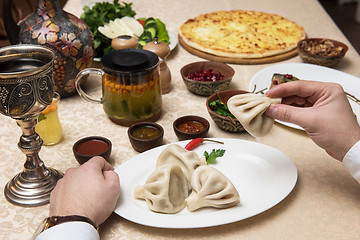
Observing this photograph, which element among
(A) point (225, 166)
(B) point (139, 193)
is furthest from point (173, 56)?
(B) point (139, 193)

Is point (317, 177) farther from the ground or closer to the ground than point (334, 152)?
closer to the ground

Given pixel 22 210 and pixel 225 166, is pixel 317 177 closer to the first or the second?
pixel 225 166

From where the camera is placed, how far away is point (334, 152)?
1221 mm

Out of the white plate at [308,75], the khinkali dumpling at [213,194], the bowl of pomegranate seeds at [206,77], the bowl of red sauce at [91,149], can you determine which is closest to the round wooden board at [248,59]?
the white plate at [308,75]

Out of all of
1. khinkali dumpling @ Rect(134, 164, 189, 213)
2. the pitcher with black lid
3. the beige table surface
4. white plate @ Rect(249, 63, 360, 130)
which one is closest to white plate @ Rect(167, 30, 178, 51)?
the beige table surface

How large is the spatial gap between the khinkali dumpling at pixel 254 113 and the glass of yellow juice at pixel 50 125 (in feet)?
2.12

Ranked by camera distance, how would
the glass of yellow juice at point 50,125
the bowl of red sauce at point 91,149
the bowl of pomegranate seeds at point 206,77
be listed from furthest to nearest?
1. the bowl of pomegranate seeds at point 206,77
2. the glass of yellow juice at point 50,125
3. the bowl of red sauce at point 91,149

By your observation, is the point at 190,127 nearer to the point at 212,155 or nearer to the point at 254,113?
the point at 212,155

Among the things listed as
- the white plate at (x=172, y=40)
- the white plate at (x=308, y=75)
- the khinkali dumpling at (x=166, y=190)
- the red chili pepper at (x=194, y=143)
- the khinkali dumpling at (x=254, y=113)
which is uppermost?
the khinkali dumpling at (x=254, y=113)

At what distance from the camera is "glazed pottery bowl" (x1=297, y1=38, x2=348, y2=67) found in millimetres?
2049

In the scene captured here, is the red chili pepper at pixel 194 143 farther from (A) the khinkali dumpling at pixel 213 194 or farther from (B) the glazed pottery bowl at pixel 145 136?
(A) the khinkali dumpling at pixel 213 194

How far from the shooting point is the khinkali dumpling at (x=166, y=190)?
43.5 inches

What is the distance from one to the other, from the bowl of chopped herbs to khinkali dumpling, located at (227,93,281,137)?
0.71 feet

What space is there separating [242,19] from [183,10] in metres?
0.55
